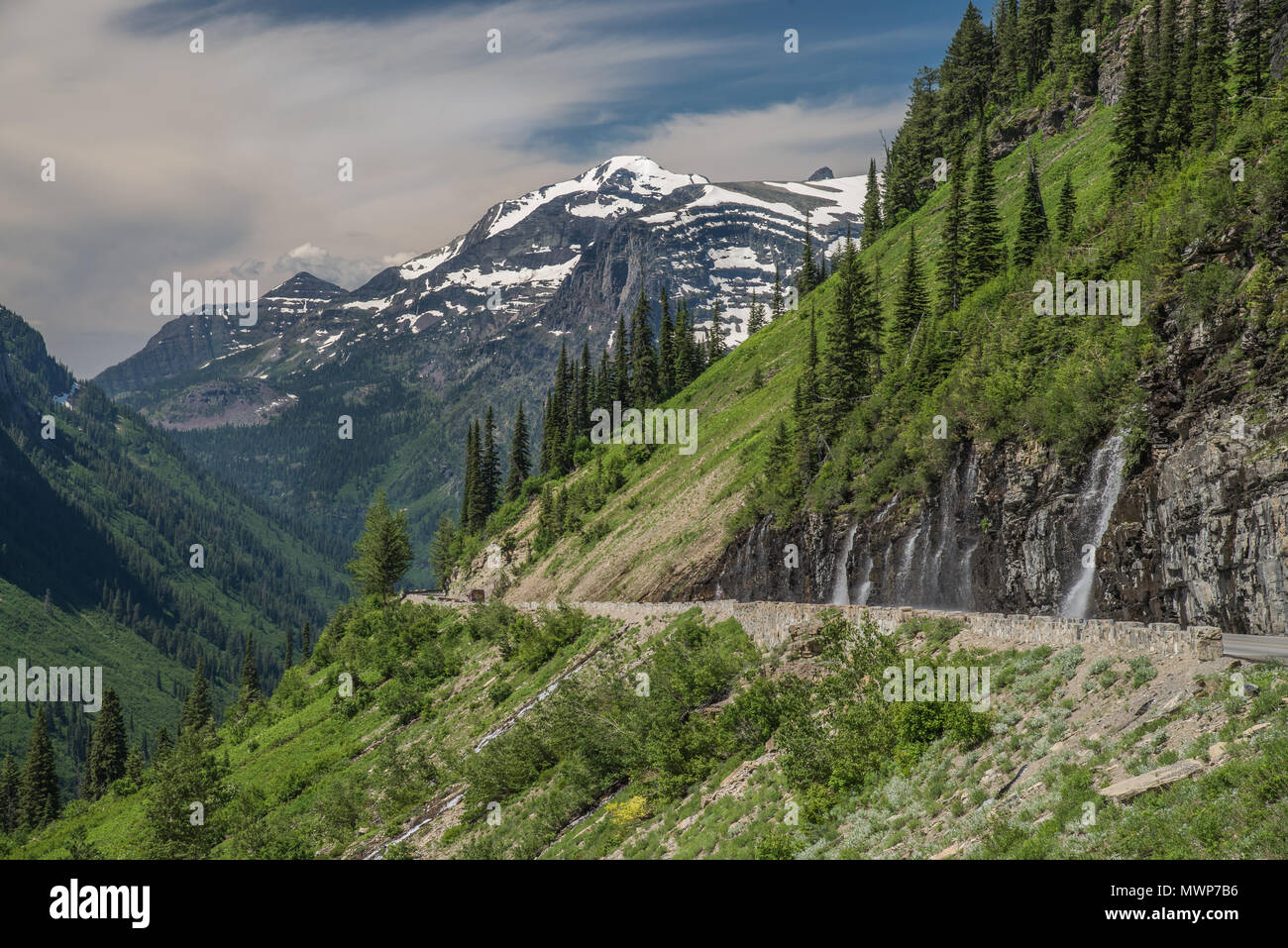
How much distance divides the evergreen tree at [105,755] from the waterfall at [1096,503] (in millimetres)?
113870

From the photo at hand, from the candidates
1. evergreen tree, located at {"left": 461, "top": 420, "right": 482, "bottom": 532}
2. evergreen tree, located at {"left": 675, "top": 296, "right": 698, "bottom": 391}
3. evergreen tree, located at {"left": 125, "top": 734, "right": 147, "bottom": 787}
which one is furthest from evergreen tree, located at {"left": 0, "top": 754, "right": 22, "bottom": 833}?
evergreen tree, located at {"left": 675, "top": 296, "right": 698, "bottom": 391}

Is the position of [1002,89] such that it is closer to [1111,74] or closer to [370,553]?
[1111,74]

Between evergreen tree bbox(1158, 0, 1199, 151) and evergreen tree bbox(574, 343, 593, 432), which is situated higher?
evergreen tree bbox(1158, 0, 1199, 151)

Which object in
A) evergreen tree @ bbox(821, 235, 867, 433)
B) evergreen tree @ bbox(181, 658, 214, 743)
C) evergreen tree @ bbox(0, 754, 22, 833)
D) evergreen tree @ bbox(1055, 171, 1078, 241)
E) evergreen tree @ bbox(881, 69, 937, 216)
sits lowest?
evergreen tree @ bbox(0, 754, 22, 833)

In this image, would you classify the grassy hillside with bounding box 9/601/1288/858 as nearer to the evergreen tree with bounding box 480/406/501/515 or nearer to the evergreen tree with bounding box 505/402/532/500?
the evergreen tree with bounding box 505/402/532/500

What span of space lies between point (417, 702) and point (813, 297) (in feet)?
269

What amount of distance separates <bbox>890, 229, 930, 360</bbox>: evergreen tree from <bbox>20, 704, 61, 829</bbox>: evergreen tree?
4051 inches

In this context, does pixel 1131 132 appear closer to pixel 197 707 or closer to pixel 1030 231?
pixel 1030 231

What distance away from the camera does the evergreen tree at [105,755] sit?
116875 mm

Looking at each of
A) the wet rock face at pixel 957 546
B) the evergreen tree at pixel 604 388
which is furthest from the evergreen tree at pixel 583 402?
the wet rock face at pixel 957 546

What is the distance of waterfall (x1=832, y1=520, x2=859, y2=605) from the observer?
59.5 m

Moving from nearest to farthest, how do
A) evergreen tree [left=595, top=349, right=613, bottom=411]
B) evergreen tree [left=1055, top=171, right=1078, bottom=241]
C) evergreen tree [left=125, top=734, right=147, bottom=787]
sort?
evergreen tree [left=1055, top=171, right=1078, bottom=241]
evergreen tree [left=125, top=734, right=147, bottom=787]
evergreen tree [left=595, top=349, right=613, bottom=411]

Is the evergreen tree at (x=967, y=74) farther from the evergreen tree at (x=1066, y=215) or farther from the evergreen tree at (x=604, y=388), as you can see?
the evergreen tree at (x=1066, y=215)
